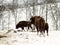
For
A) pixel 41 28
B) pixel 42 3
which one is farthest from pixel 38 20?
pixel 42 3

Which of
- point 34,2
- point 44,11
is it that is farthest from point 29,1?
point 44,11

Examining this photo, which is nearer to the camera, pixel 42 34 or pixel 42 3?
pixel 42 34

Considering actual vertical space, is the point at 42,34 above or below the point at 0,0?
below

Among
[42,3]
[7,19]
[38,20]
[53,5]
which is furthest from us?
[7,19]

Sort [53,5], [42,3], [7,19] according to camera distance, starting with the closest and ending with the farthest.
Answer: [42,3] → [53,5] → [7,19]

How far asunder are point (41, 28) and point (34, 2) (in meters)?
7.95

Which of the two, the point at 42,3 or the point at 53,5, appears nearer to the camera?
the point at 42,3

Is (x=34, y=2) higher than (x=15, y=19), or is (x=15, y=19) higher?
(x=34, y=2)

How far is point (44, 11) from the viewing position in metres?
16.4

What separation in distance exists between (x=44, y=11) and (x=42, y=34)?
9306 mm

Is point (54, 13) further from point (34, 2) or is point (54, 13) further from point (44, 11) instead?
point (34, 2)

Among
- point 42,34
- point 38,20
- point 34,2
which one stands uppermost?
point 34,2

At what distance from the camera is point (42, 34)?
23.8ft

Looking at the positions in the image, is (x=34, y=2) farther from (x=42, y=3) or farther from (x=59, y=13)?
(x=59, y=13)
